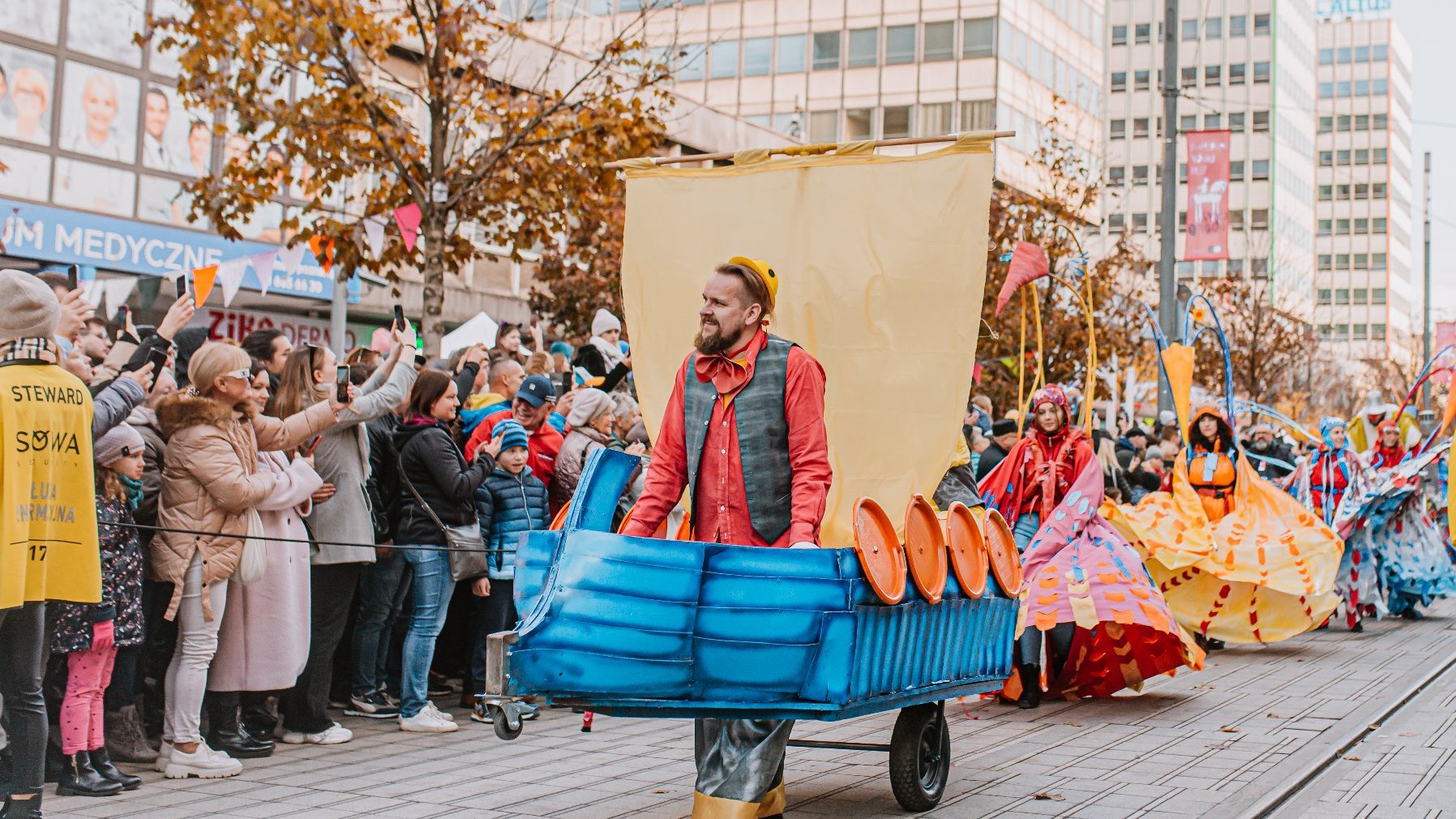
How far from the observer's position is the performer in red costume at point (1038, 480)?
944 cm

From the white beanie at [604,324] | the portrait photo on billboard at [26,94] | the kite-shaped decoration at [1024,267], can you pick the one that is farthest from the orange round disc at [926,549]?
the portrait photo on billboard at [26,94]

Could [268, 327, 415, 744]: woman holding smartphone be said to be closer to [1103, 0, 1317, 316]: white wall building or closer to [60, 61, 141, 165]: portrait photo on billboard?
[60, 61, 141, 165]: portrait photo on billboard

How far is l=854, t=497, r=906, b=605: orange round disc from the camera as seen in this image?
17.1 feet

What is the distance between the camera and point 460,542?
849 centimetres

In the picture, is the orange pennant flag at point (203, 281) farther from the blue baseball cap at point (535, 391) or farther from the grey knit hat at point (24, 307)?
the grey knit hat at point (24, 307)

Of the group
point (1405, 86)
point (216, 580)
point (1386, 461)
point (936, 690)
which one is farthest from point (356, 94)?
Answer: point (1405, 86)

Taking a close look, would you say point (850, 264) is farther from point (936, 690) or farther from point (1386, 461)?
point (1386, 461)

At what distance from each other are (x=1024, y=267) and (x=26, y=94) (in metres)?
13.0

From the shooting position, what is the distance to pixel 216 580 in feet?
23.3

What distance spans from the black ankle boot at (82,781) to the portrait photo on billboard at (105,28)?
14.2 metres

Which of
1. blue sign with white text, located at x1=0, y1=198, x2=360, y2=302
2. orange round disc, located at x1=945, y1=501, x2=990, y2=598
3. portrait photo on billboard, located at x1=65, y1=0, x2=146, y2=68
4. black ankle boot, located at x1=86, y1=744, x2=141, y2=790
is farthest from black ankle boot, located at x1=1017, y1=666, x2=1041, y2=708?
portrait photo on billboard, located at x1=65, y1=0, x2=146, y2=68

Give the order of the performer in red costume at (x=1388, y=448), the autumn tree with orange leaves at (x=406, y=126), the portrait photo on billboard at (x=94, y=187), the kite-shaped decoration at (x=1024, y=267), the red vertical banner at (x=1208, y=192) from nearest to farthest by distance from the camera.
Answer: the kite-shaped decoration at (x=1024, y=267) < the autumn tree with orange leaves at (x=406, y=126) < the performer in red costume at (x=1388, y=448) < the portrait photo on billboard at (x=94, y=187) < the red vertical banner at (x=1208, y=192)

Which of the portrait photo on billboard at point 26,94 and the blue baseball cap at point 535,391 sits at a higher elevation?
the portrait photo on billboard at point 26,94

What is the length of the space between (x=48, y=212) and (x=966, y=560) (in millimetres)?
15054
